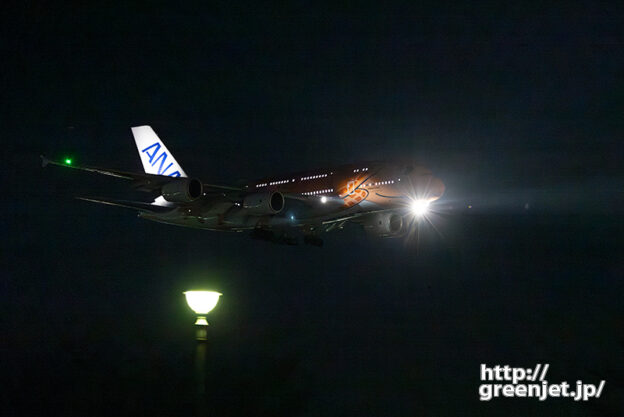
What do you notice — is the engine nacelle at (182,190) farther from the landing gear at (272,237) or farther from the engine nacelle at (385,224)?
the engine nacelle at (385,224)

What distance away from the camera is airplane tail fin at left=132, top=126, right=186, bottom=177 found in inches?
2069

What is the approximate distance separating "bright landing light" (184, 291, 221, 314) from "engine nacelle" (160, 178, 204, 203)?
25.2m

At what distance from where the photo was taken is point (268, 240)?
44.7m

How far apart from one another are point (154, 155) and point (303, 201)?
49.5 feet

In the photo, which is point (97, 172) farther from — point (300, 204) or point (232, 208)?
point (300, 204)

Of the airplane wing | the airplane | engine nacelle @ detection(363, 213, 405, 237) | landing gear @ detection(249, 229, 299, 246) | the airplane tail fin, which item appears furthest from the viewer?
the airplane tail fin

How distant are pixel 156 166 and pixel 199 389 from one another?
4061cm

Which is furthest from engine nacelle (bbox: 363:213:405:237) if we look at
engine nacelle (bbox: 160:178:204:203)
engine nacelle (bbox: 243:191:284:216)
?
engine nacelle (bbox: 160:178:204:203)

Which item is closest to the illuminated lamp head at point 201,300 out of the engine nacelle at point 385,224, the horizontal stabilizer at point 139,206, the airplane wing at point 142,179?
the airplane wing at point 142,179

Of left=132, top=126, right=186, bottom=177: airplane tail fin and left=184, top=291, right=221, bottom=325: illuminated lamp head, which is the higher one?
left=132, top=126, right=186, bottom=177: airplane tail fin

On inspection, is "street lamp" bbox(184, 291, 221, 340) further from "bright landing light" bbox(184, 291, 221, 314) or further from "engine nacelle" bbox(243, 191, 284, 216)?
"engine nacelle" bbox(243, 191, 284, 216)

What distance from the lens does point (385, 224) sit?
159 ft

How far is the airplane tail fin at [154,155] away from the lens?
5256cm

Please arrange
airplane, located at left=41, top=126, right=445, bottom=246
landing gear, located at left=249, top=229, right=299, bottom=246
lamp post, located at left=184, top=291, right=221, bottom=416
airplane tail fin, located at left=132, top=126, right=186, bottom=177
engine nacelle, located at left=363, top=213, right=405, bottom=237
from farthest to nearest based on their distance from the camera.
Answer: airplane tail fin, located at left=132, top=126, right=186, bottom=177 < engine nacelle, located at left=363, top=213, right=405, bottom=237 < landing gear, located at left=249, top=229, right=299, bottom=246 < airplane, located at left=41, top=126, right=445, bottom=246 < lamp post, located at left=184, top=291, right=221, bottom=416
